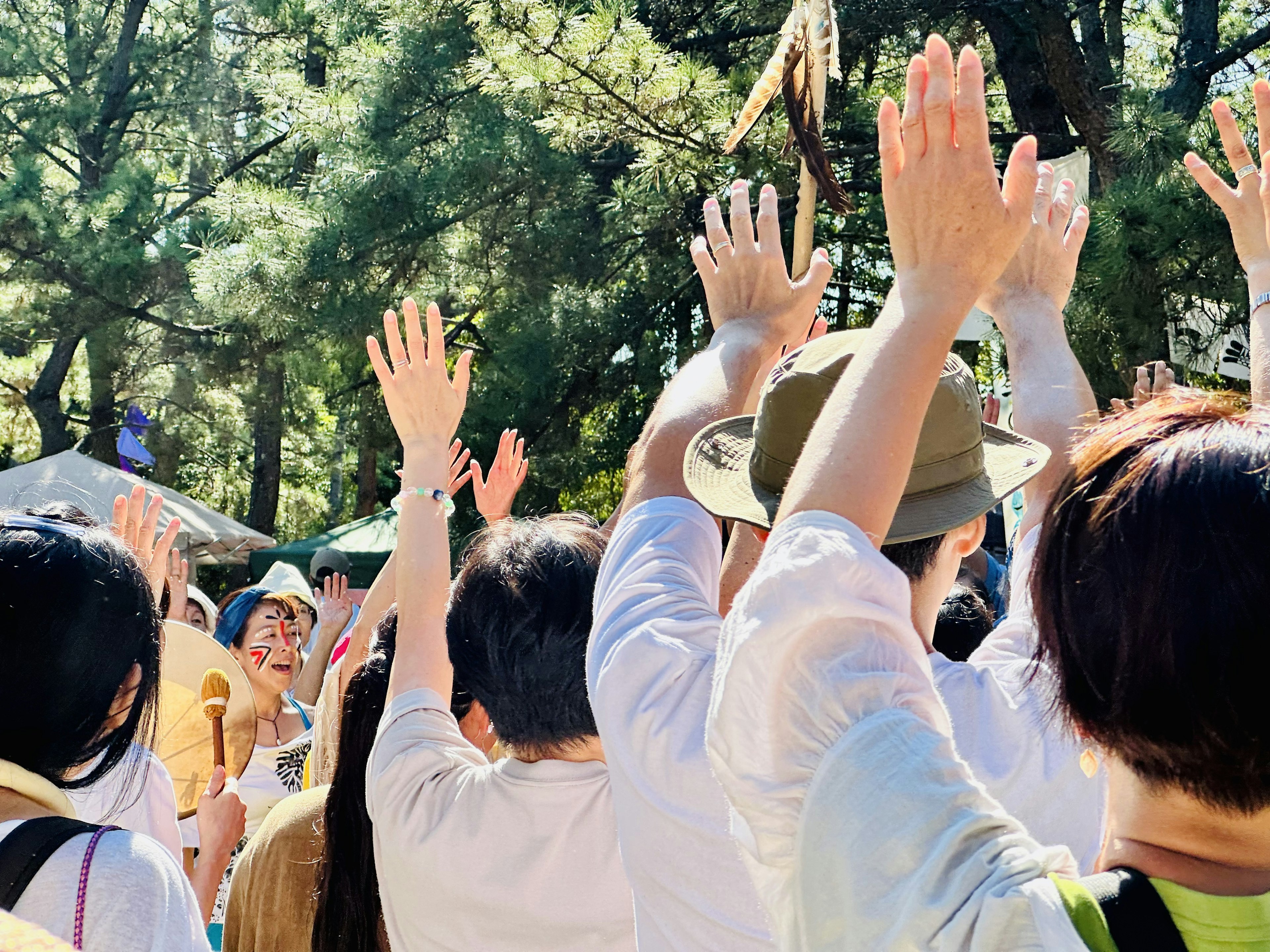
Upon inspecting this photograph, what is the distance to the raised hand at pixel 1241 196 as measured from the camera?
1884mm

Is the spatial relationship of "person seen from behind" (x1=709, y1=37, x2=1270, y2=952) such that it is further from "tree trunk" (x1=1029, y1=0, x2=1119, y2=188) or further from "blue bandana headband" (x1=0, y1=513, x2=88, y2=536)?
"tree trunk" (x1=1029, y1=0, x2=1119, y2=188)

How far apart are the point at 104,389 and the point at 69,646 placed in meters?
15.7

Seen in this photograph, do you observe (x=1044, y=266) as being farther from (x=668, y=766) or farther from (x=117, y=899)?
(x=117, y=899)

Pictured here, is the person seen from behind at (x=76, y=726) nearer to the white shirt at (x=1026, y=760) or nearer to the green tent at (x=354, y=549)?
the white shirt at (x=1026, y=760)

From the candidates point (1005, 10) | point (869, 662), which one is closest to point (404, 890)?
point (869, 662)

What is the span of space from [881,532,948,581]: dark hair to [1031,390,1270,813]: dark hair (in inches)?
15.2

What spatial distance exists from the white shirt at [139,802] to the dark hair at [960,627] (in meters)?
1.55

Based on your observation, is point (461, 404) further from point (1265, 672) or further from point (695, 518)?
point (1265, 672)

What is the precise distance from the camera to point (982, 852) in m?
0.83

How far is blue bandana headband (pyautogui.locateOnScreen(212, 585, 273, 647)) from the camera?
4.71 meters

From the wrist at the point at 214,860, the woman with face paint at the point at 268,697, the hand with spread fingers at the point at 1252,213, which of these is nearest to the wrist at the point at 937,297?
the hand with spread fingers at the point at 1252,213

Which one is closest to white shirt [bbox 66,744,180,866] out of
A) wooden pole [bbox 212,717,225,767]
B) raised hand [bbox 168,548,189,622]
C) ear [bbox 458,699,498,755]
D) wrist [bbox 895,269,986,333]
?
wooden pole [bbox 212,717,225,767]

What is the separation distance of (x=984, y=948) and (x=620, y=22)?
669cm

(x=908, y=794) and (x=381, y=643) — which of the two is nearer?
(x=908, y=794)
